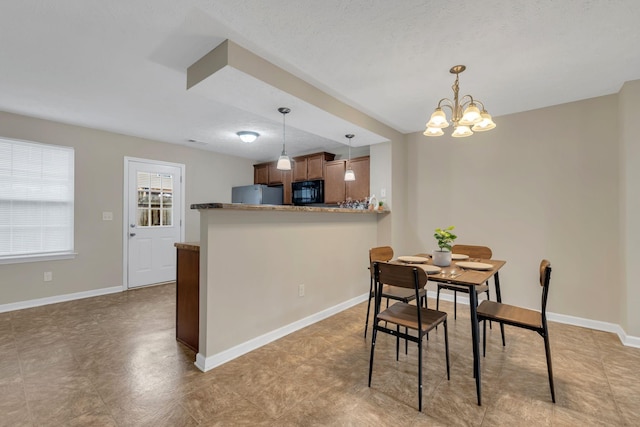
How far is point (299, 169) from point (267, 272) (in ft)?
9.72

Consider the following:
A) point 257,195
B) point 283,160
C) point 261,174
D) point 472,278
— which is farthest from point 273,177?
point 472,278

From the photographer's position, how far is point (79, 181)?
160 inches

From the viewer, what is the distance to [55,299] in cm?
387

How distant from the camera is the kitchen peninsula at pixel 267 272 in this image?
2.26m

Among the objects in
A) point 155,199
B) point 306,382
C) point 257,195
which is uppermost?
point 257,195

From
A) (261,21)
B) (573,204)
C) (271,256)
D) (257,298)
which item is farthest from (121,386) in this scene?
(573,204)

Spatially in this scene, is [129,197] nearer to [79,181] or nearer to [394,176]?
[79,181]

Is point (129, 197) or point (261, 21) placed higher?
point (261, 21)

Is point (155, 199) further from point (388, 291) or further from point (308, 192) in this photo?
point (388, 291)

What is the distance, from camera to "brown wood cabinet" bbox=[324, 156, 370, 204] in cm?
445

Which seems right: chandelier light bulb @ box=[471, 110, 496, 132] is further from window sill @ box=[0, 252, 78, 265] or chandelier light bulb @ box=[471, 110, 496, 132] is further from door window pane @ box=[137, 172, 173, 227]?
window sill @ box=[0, 252, 78, 265]

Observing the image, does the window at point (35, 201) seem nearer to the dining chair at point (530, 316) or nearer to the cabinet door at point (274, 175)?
the cabinet door at point (274, 175)

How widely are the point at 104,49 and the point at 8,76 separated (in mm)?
1250

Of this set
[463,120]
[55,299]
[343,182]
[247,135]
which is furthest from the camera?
[343,182]
